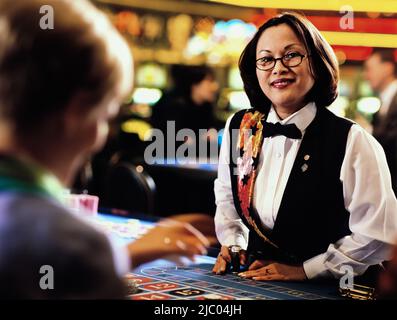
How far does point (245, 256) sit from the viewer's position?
6.82 ft

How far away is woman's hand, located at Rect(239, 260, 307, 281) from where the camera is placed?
1.93 m

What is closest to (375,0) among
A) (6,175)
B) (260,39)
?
(260,39)

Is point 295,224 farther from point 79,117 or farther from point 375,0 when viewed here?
point 375,0

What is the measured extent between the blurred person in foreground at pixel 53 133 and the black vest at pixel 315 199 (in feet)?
3.50

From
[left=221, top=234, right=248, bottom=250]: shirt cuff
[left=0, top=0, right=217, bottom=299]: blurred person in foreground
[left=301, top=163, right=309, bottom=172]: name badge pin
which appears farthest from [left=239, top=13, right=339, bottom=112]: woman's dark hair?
[left=0, top=0, right=217, bottom=299]: blurred person in foreground

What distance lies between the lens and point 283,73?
1.93 metres

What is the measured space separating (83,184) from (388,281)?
185 inches

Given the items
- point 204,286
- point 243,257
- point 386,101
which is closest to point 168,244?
point 204,286

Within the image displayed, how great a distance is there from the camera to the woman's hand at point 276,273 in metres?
1.93

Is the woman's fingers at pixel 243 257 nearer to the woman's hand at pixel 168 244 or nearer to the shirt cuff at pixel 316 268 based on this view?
the shirt cuff at pixel 316 268

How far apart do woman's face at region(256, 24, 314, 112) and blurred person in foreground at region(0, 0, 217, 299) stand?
1.00 meters

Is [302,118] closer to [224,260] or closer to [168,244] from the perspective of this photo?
[224,260]

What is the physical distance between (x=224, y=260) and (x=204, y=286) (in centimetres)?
22
